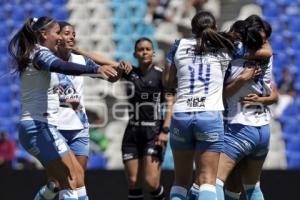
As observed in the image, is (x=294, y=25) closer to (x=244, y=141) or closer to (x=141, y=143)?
(x=141, y=143)

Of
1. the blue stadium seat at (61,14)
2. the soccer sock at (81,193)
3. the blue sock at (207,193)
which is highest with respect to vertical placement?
the blue stadium seat at (61,14)

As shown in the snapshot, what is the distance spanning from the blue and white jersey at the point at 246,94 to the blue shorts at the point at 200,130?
0.26m

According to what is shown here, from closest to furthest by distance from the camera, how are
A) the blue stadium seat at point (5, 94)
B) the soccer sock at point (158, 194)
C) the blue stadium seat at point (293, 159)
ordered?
the soccer sock at point (158, 194) < the blue stadium seat at point (293, 159) < the blue stadium seat at point (5, 94)

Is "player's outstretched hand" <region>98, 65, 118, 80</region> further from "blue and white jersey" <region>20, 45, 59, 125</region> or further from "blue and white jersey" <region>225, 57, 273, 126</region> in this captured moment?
"blue and white jersey" <region>225, 57, 273, 126</region>

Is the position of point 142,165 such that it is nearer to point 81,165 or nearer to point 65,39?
point 81,165

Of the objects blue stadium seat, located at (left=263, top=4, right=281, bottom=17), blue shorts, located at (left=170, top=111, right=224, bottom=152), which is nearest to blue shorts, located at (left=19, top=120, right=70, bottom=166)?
blue shorts, located at (left=170, top=111, right=224, bottom=152)

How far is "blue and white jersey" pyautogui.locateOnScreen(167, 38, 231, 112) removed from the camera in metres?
4.99

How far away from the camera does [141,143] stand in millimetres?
6691

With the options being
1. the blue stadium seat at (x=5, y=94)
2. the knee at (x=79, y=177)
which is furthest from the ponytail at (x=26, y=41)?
the blue stadium seat at (x=5, y=94)

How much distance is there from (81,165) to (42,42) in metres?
1.13

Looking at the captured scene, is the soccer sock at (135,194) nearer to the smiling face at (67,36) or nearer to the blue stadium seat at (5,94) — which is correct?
the smiling face at (67,36)

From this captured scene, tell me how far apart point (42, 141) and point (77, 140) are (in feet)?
2.66

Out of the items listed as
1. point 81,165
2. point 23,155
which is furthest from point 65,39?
point 23,155

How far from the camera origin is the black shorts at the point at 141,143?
6.62m
